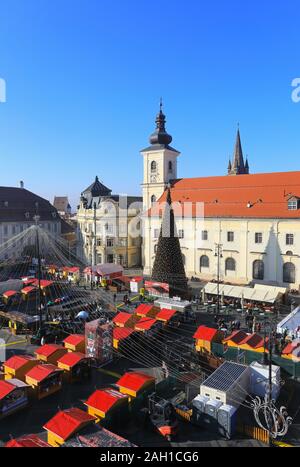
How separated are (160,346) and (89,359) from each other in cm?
567

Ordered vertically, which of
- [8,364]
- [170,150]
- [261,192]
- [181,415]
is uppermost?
[170,150]

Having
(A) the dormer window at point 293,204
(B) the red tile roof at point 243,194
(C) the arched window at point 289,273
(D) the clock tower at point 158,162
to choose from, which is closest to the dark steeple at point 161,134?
(D) the clock tower at point 158,162

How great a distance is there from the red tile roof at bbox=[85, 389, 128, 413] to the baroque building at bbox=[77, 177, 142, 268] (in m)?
35.5

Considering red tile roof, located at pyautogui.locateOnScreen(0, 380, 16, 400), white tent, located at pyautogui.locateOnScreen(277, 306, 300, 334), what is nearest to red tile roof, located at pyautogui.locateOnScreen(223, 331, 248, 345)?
white tent, located at pyautogui.locateOnScreen(277, 306, 300, 334)

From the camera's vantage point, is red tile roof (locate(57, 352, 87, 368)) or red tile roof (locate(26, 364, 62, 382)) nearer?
red tile roof (locate(26, 364, 62, 382))

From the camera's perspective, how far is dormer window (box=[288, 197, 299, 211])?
119ft

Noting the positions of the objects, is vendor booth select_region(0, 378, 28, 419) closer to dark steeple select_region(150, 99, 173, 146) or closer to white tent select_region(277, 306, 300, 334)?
white tent select_region(277, 306, 300, 334)

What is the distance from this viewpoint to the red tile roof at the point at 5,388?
15251 mm

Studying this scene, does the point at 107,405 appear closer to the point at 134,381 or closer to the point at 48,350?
the point at 134,381

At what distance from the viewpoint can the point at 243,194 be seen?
41.7 meters

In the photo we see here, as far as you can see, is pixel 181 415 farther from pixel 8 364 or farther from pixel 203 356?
pixel 8 364
